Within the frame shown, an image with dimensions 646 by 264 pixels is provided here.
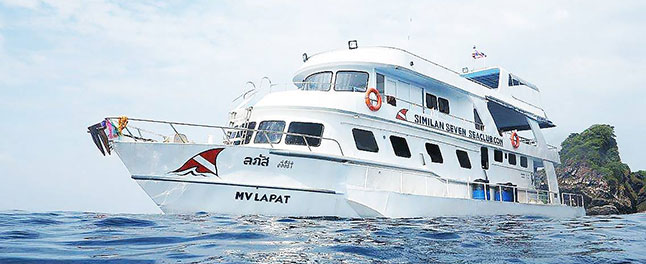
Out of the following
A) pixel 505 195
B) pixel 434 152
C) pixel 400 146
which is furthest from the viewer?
pixel 505 195

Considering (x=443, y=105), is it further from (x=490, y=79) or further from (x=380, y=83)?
(x=490, y=79)

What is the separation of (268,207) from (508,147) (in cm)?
1019

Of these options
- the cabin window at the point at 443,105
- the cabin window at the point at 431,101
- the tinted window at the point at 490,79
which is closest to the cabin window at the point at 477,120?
the cabin window at the point at 443,105

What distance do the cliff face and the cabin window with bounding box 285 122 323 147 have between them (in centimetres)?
2550

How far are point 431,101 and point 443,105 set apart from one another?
612mm

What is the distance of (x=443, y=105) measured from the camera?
14.7 metres

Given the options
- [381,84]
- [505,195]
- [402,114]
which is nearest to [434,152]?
[402,114]

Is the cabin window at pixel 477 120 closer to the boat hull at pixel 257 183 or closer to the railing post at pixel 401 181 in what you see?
the railing post at pixel 401 181

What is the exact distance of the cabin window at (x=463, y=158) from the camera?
46.7 ft

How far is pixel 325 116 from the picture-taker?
447 inches

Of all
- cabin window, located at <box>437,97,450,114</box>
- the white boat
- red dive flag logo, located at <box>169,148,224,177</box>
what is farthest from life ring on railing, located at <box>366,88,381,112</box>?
red dive flag logo, located at <box>169,148,224,177</box>

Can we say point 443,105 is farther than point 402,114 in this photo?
Yes

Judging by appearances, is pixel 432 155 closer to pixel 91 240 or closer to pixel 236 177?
pixel 236 177

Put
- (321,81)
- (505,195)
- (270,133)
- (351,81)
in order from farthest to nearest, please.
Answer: (505,195) < (321,81) < (351,81) < (270,133)
